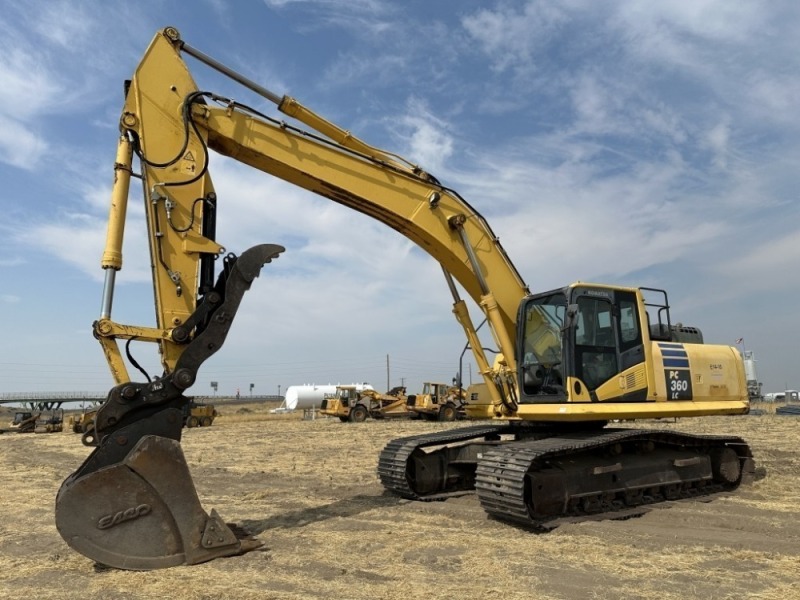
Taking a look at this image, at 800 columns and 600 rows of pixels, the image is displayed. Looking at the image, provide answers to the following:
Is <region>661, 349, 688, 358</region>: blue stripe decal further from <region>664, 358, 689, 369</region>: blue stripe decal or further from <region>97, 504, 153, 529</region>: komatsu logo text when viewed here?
<region>97, 504, 153, 529</region>: komatsu logo text

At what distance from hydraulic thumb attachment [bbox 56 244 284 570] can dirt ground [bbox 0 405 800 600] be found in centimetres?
20

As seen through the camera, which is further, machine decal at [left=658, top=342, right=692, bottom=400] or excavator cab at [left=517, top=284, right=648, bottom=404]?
machine decal at [left=658, top=342, right=692, bottom=400]

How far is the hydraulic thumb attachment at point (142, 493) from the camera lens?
18.8 feet

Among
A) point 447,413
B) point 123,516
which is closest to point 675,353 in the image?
point 123,516

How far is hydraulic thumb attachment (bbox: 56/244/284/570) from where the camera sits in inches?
226

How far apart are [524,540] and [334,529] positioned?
2.19 meters

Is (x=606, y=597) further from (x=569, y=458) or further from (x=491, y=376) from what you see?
(x=491, y=376)

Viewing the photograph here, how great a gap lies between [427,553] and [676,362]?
5.04 meters

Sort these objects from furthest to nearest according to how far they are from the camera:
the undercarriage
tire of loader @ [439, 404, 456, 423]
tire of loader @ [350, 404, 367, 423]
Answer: tire of loader @ [350, 404, 367, 423] → tire of loader @ [439, 404, 456, 423] → the undercarriage

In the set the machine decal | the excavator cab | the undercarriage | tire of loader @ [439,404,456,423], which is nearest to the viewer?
the undercarriage

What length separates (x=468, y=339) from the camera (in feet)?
32.4

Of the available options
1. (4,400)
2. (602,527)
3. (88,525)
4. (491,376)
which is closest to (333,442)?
(491,376)

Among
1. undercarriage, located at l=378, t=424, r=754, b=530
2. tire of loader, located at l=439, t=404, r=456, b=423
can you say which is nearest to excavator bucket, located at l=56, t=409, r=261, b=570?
undercarriage, located at l=378, t=424, r=754, b=530

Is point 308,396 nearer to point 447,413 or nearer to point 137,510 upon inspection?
point 447,413
